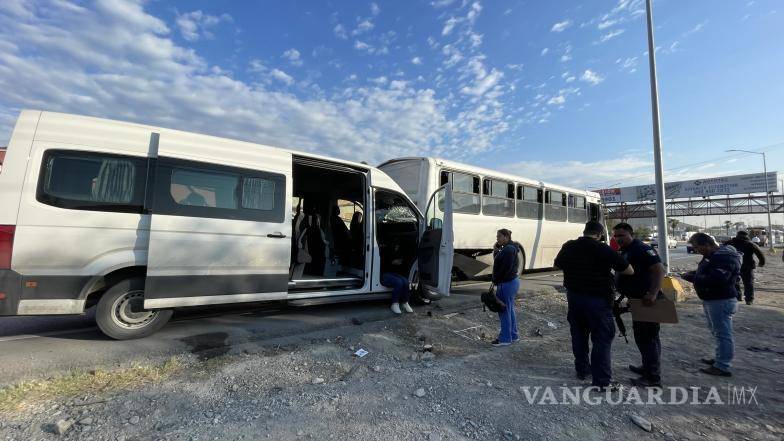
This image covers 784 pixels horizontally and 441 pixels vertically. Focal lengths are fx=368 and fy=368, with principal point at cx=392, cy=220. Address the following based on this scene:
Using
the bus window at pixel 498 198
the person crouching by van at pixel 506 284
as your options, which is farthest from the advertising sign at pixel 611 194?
the person crouching by van at pixel 506 284

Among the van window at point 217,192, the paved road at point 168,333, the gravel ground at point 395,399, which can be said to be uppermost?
the van window at point 217,192

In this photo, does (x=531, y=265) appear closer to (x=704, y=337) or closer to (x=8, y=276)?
(x=704, y=337)

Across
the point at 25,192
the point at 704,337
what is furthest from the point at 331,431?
the point at 704,337

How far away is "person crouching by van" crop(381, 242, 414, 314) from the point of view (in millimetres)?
6273

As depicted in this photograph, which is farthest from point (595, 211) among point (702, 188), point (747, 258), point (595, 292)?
point (702, 188)

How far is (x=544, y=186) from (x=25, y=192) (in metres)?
11.3

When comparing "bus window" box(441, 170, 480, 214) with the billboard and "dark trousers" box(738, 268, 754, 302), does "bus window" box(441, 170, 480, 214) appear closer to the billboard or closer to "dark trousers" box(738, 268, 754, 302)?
"dark trousers" box(738, 268, 754, 302)

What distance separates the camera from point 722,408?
3182mm

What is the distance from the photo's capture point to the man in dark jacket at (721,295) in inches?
153

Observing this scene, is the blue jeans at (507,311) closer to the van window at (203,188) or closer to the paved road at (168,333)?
the paved road at (168,333)

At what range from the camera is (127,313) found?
4500 mm

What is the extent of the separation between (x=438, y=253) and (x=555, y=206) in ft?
24.2

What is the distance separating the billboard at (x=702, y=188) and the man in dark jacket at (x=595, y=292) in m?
40.4

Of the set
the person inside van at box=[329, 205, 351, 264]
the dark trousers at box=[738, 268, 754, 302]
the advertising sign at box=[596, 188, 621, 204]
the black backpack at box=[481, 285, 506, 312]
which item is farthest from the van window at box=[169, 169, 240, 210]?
the advertising sign at box=[596, 188, 621, 204]
